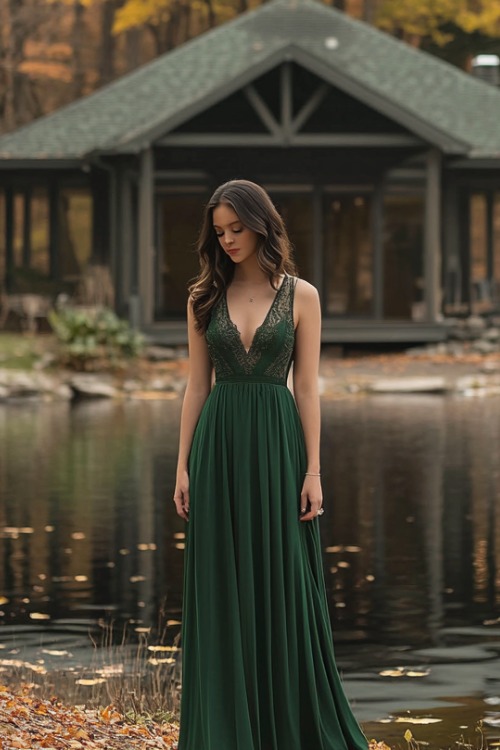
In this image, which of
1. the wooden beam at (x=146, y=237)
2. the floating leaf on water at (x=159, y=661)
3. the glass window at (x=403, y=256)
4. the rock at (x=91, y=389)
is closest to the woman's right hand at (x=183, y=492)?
the floating leaf on water at (x=159, y=661)

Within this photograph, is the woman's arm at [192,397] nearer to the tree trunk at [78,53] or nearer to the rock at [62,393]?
the rock at [62,393]

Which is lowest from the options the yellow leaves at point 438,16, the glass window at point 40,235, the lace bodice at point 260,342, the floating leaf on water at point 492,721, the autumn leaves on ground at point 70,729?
the floating leaf on water at point 492,721

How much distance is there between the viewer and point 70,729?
606 cm

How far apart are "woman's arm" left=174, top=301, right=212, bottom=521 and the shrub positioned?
1971cm

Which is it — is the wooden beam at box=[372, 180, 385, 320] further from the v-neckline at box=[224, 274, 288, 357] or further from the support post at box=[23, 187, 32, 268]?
the v-neckline at box=[224, 274, 288, 357]

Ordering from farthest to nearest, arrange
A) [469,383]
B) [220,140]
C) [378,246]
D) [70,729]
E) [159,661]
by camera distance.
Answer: [378,246], [220,140], [469,383], [159,661], [70,729]

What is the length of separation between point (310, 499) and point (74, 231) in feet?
99.6

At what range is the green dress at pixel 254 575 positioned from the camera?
5.49 meters

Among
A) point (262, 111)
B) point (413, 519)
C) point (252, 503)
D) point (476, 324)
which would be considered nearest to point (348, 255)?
point (476, 324)

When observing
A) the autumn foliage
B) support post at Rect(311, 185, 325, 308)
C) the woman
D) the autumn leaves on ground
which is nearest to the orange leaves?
the autumn leaves on ground

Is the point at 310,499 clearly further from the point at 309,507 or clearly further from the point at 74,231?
the point at 74,231

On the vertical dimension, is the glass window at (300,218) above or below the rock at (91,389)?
above

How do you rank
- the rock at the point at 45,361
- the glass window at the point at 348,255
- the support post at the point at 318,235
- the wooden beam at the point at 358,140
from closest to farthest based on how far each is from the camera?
the rock at the point at 45,361, the wooden beam at the point at 358,140, the support post at the point at 318,235, the glass window at the point at 348,255

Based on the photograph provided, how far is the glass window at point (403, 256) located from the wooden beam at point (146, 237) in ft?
16.8
